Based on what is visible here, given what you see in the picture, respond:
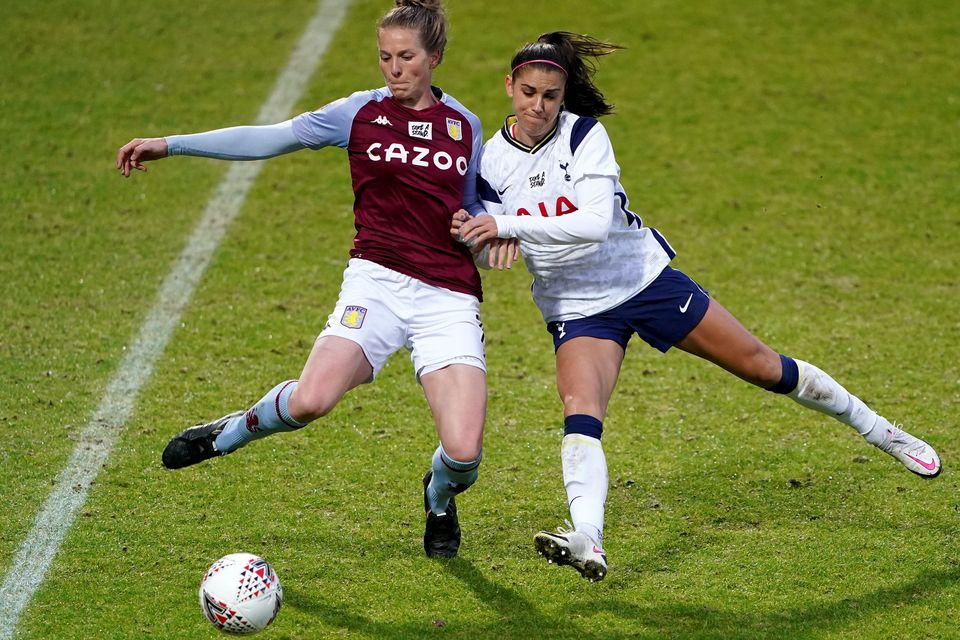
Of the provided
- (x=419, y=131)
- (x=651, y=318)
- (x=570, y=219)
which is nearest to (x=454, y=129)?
(x=419, y=131)

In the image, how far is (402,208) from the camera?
5273mm

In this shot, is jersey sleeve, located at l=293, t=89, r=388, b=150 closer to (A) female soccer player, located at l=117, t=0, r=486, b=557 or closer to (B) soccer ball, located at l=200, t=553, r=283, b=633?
(A) female soccer player, located at l=117, t=0, r=486, b=557

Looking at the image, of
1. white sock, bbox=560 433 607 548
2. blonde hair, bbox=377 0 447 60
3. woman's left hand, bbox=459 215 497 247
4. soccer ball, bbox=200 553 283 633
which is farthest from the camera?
blonde hair, bbox=377 0 447 60

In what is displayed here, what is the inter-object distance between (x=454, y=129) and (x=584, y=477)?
5.20 feet

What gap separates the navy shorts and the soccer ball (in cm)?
158

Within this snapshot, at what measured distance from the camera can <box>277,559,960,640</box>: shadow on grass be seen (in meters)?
4.82

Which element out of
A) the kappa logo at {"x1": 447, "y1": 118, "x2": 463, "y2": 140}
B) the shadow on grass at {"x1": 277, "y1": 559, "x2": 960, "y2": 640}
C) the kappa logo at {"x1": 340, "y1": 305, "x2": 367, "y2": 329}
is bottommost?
the shadow on grass at {"x1": 277, "y1": 559, "x2": 960, "y2": 640}

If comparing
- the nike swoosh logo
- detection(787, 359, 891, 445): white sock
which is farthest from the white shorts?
the nike swoosh logo

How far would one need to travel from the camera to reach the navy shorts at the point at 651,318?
17.1 feet

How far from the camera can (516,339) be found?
305 inches

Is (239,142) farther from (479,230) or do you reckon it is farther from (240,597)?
(240,597)

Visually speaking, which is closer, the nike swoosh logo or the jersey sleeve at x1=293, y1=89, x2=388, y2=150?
the jersey sleeve at x1=293, y1=89, x2=388, y2=150

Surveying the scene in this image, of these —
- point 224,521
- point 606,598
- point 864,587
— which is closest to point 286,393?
point 224,521

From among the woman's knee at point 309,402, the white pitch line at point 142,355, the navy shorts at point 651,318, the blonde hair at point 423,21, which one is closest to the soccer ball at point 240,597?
→ the woman's knee at point 309,402
